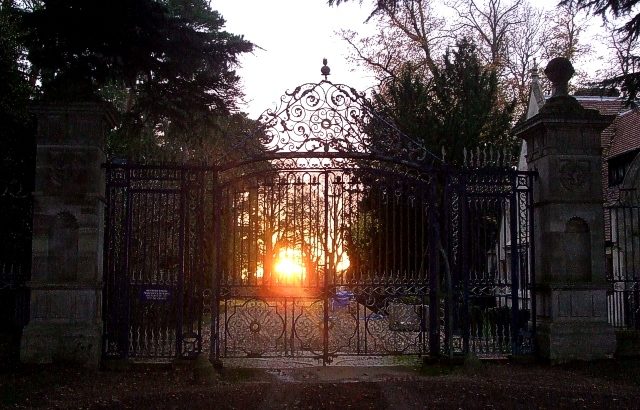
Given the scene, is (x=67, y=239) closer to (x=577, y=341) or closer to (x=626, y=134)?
(x=577, y=341)

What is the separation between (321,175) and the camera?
9.87m

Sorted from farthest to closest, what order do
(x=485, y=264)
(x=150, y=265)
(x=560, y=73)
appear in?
(x=560, y=73) < (x=485, y=264) < (x=150, y=265)

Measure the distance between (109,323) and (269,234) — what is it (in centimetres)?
265

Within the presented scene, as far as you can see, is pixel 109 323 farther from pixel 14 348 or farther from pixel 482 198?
pixel 482 198

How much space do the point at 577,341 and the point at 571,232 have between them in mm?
1596

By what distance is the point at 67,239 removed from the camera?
9.29m

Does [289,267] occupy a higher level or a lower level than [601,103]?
lower

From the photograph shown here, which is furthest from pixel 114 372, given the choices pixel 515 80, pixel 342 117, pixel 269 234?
pixel 515 80

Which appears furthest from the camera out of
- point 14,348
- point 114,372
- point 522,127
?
point 522,127

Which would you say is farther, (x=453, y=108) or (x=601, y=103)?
(x=601, y=103)

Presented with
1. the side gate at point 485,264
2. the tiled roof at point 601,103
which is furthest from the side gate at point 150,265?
the tiled roof at point 601,103

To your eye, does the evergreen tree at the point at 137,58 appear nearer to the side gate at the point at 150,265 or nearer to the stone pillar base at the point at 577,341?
the side gate at the point at 150,265

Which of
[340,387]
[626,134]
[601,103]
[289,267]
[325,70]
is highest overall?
[601,103]

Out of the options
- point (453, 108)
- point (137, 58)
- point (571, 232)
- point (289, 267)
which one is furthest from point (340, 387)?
point (453, 108)
